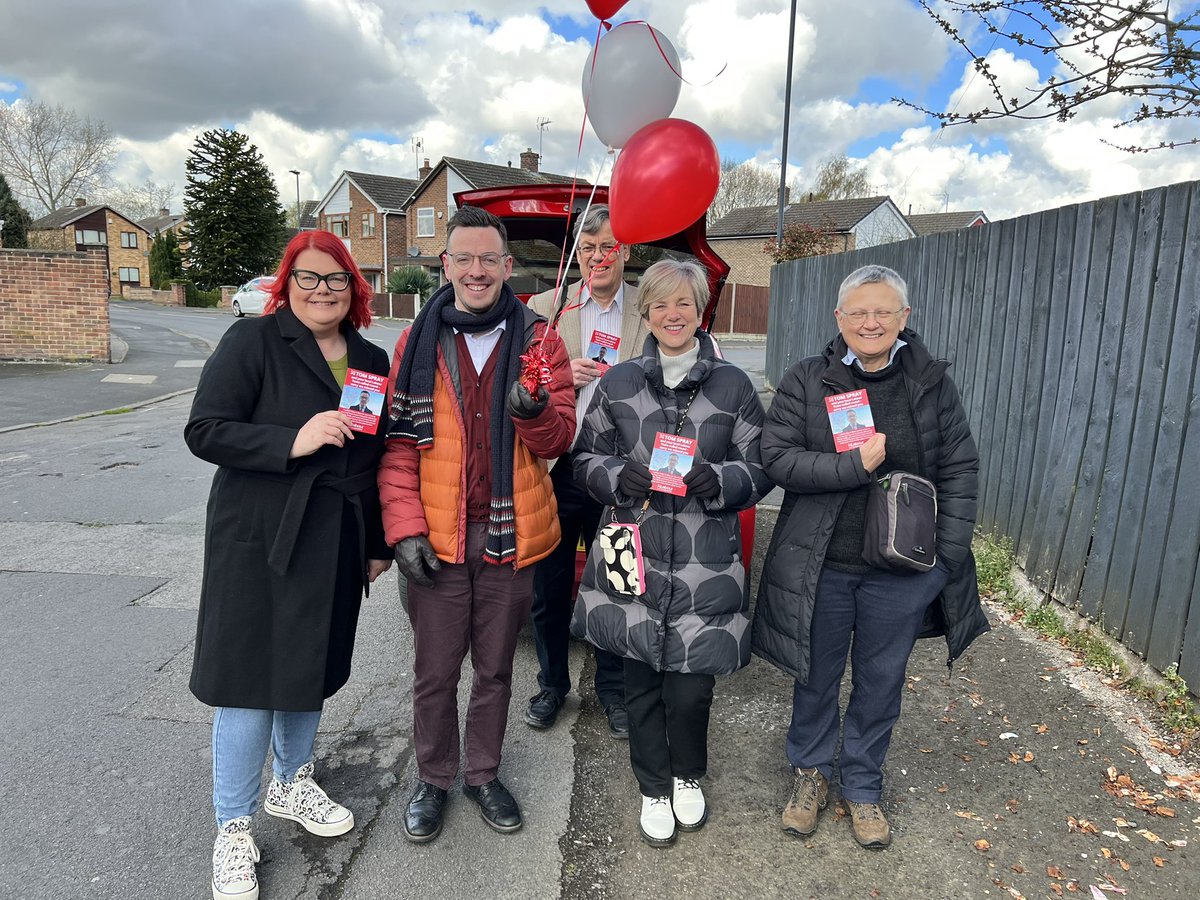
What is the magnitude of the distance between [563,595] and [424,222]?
42.0 metres

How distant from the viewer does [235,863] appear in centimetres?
233

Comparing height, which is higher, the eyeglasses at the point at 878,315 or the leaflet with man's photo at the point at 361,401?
the eyeglasses at the point at 878,315

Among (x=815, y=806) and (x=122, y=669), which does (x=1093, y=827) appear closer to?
(x=815, y=806)

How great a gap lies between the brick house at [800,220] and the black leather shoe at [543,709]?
36.9 m

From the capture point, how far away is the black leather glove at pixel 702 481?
2514mm

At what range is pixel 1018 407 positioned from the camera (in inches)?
197

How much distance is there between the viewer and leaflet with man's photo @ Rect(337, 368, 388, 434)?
2363mm

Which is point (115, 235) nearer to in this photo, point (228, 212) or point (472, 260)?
point (228, 212)

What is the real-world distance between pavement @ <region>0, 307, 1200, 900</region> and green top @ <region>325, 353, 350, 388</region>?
60.1 inches

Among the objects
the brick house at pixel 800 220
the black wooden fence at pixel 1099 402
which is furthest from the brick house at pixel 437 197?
the black wooden fence at pixel 1099 402

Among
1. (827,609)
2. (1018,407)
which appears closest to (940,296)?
(1018,407)

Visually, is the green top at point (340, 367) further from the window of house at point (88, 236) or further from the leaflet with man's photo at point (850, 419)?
the window of house at point (88, 236)

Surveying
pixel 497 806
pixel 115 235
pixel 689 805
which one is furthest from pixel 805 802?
pixel 115 235

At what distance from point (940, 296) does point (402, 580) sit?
5.23 meters
